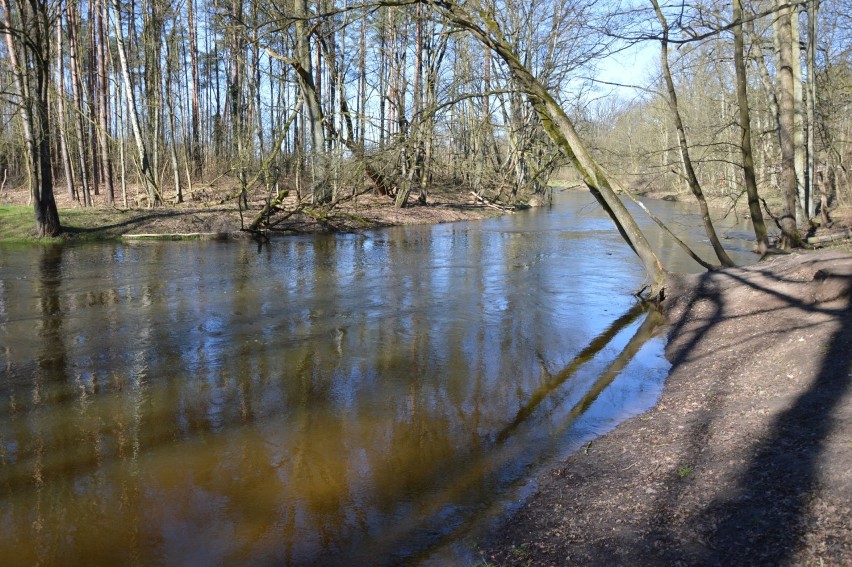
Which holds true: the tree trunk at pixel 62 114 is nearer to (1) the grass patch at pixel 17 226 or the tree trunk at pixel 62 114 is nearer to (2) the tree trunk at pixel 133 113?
(2) the tree trunk at pixel 133 113

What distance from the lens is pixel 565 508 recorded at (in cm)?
448

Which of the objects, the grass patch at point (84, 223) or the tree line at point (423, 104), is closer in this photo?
the tree line at point (423, 104)

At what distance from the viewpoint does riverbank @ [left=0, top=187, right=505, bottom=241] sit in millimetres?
20328

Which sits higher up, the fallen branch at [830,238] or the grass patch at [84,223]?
the grass patch at [84,223]

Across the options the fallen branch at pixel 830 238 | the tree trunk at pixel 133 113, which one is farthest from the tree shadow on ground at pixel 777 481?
the tree trunk at pixel 133 113

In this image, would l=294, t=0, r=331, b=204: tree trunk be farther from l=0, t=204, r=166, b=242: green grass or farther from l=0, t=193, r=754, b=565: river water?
l=0, t=193, r=754, b=565: river water

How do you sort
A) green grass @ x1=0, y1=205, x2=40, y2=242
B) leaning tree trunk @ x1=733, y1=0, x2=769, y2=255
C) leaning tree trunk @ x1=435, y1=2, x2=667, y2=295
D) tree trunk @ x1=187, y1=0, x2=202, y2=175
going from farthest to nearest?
1. tree trunk @ x1=187, y1=0, x2=202, y2=175
2. green grass @ x1=0, y1=205, x2=40, y2=242
3. leaning tree trunk @ x1=435, y1=2, x2=667, y2=295
4. leaning tree trunk @ x1=733, y1=0, x2=769, y2=255

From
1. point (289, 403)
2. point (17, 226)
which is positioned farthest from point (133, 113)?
point (289, 403)

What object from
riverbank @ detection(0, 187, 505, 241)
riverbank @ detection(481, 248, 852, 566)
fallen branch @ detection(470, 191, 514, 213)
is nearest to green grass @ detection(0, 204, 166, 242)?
riverbank @ detection(0, 187, 505, 241)

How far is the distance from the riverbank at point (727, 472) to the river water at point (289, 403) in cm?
48

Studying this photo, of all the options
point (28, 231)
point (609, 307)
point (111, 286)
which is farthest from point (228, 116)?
point (609, 307)

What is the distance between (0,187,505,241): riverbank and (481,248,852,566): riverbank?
17.6 metres

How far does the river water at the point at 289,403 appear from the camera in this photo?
4.64 metres

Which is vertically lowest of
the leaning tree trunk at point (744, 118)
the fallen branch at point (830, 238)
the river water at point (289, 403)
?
the river water at point (289, 403)
